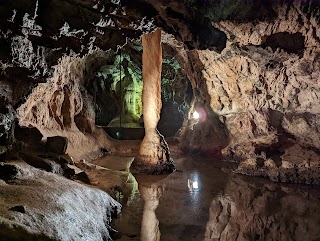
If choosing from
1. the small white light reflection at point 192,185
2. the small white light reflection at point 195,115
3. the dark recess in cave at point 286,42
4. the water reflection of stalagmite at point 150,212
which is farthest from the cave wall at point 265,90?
the water reflection of stalagmite at point 150,212

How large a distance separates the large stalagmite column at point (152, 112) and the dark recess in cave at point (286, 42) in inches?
129

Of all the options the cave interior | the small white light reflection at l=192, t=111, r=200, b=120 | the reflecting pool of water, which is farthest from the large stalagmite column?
the small white light reflection at l=192, t=111, r=200, b=120

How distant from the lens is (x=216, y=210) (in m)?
6.37

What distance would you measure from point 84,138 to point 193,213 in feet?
23.9

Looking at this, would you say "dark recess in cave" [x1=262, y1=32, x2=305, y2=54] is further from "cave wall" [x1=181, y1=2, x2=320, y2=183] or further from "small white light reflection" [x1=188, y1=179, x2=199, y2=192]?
"small white light reflection" [x1=188, y1=179, x2=199, y2=192]

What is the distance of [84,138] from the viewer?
484 inches

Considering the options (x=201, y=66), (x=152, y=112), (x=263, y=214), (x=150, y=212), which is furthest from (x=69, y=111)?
(x=263, y=214)

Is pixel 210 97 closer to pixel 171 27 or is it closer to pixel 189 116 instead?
pixel 189 116

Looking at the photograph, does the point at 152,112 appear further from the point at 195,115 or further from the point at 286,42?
the point at 195,115

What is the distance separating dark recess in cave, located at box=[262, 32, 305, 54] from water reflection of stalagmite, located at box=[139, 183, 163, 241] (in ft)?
15.4

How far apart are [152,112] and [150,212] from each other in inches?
→ 166

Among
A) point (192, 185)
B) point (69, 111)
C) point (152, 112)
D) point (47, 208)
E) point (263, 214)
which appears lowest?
point (263, 214)

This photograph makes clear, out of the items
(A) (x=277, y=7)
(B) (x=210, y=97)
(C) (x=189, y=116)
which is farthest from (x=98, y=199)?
(C) (x=189, y=116)

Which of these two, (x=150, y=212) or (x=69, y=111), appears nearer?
(x=150, y=212)
